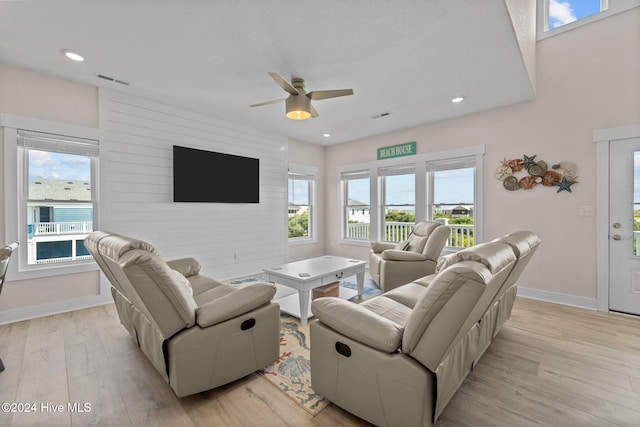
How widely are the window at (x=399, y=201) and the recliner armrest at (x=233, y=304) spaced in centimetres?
375

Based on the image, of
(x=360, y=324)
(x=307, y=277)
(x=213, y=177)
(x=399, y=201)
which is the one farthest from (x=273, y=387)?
(x=399, y=201)

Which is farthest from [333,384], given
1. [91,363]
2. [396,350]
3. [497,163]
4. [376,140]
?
[376,140]

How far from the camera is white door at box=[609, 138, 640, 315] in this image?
3.09 metres

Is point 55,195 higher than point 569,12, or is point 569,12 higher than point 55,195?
point 569,12

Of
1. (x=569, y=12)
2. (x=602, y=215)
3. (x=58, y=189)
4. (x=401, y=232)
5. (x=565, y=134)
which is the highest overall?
(x=569, y=12)

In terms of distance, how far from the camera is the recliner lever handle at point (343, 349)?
152cm

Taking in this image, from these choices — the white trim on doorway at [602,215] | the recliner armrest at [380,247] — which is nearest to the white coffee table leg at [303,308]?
the recliner armrest at [380,247]

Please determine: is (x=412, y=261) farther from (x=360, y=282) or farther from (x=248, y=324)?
(x=248, y=324)

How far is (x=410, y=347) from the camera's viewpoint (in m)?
1.34

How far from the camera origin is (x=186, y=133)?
418cm

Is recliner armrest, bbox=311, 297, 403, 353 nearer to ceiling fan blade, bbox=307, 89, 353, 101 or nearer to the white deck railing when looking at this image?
ceiling fan blade, bbox=307, 89, 353, 101

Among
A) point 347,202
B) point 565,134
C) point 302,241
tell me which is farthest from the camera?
point 347,202

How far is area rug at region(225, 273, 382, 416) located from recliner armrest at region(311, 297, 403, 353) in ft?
1.76

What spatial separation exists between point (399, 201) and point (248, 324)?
162 inches
